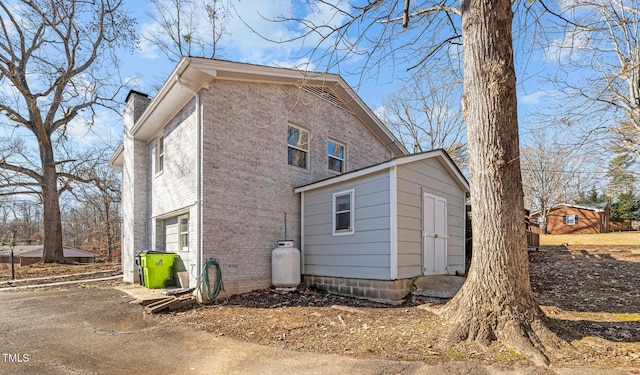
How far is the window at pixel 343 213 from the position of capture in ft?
28.8

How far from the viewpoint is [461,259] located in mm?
10781

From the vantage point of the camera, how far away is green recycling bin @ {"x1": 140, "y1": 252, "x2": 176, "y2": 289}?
937 centimetres

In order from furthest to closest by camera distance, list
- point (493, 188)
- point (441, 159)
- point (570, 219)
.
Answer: point (570, 219) → point (441, 159) → point (493, 188)

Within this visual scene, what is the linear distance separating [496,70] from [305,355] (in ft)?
14.7

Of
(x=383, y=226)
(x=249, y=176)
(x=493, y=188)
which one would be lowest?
(x=383, y=226)

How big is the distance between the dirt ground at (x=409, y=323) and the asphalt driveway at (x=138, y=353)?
27cm

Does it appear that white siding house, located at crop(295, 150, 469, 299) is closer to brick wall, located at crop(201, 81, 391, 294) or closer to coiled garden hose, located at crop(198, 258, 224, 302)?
brick wall, located at crop(201, 81, 391, 294)

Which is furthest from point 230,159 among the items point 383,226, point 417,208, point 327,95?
point 417,208

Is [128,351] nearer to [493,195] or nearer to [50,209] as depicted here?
[493,195]

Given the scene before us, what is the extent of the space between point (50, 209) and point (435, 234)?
18.2 meters

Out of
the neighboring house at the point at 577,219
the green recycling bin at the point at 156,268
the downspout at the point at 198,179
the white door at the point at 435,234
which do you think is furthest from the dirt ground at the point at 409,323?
the neighboring house at the point at 577,219

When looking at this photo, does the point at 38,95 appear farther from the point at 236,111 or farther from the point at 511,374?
the point at 511,374

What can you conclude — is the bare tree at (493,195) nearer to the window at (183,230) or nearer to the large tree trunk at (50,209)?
the window at (183,230)

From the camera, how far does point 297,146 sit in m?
10.6
